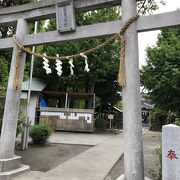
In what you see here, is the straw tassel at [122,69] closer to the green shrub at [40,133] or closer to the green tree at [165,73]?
the green shrub at [40,133]

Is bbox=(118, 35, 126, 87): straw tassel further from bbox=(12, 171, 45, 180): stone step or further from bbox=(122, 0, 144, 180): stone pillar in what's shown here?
bbox=(12, 171, 45, 180): stone step

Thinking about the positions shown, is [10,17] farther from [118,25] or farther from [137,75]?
[137,75]

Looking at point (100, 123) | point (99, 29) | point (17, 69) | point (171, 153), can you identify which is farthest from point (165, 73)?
point (100, 123)

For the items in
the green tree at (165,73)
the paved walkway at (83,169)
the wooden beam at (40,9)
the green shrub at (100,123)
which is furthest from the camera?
the green shrub at (100,123)

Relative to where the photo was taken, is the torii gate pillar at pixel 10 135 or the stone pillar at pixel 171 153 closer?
the stone pillar at pixel 171 153

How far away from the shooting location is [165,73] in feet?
50.4

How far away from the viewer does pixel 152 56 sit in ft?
55.4

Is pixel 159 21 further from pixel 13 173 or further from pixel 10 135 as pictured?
pixel 13 173

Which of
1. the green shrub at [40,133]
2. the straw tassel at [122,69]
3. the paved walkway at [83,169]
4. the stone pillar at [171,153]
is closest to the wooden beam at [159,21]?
the straw tassel at [122,69]

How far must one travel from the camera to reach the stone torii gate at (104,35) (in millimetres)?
5352

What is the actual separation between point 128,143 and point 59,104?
2300 cm

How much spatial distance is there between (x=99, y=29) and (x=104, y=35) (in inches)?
6.8

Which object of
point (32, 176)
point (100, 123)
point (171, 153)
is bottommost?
point (32, 176)

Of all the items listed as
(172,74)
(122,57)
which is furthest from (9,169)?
(172,74)
